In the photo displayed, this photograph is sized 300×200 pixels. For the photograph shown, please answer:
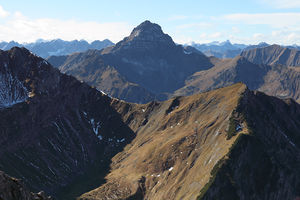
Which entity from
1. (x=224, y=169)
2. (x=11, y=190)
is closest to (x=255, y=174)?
(x=224, y=169)

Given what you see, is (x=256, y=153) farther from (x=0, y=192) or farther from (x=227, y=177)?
(x=0, y=192)

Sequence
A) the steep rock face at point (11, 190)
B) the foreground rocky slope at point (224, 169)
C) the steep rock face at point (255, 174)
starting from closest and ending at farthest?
the steep rock face at point (11, 190)
the steep rock face at point (255, 174)
the foreground rocky slope at point (224, 169)

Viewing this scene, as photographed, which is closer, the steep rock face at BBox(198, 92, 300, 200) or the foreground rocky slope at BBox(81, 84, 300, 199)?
the steep rock face at BBox(198, 92, 300, 200)

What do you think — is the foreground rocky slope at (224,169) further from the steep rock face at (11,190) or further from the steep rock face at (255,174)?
the steep rock face at (11,190)

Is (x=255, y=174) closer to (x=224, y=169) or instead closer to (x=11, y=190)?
(x=224, y=169)

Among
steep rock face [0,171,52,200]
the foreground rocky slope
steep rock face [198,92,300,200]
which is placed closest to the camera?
steep rock face [0,171,52,200]

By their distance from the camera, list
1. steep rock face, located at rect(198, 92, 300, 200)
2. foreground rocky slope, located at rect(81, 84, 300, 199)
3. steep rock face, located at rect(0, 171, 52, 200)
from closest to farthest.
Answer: steep rock face, located at rect(0, 171, 52, 200), steep rock face, located at rect(198, 92, 300, 200), foreground rocky slope, located at rect(81, 84, 300, 199)

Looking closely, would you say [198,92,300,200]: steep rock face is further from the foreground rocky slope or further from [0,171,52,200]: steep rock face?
[0,171,52,200]: steep rock face

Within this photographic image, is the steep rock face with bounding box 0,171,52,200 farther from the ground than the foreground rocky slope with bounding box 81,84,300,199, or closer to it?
farther from the ground

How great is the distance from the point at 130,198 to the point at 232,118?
8584 cm

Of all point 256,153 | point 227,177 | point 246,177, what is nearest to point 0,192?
point 227,177

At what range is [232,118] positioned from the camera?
632 ft

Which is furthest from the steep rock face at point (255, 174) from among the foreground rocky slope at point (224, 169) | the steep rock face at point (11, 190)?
the steep rock face at point (11, 190)

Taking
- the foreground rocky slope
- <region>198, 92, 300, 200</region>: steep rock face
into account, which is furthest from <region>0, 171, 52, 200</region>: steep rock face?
<region>198, 92, 300, 200</region>: steep rock face
